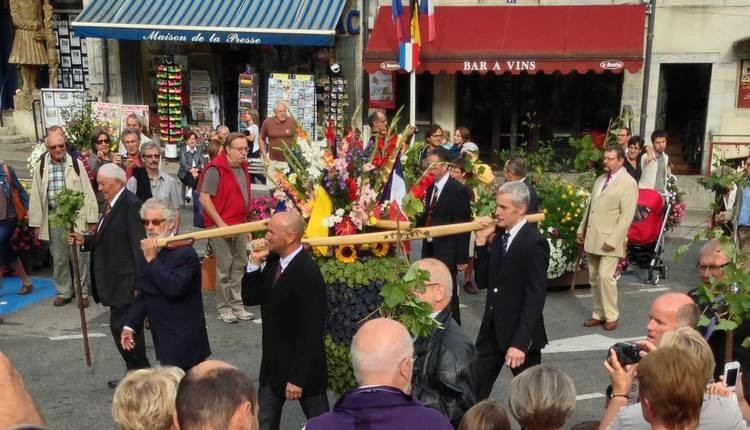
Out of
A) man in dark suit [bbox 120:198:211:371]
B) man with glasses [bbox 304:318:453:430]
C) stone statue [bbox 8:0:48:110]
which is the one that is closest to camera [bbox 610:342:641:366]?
man with glasses [bbox 304:318:453:430]

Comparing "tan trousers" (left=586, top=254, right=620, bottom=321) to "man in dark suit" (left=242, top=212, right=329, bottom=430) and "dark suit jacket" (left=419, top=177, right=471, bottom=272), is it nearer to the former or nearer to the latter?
"dark suit jacket" (left=419, top=177, right=471, bottom=272)

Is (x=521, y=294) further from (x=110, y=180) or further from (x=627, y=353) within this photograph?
(x=110, y=180)

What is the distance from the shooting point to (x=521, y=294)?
5.29 m

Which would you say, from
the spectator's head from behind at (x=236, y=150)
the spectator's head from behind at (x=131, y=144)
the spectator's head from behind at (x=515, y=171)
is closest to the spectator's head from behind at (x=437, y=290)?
the spectator's head from behind at (x=515, y=171)

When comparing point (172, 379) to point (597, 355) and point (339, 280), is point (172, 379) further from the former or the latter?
point (597, 355)

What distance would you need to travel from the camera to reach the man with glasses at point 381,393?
2.93m

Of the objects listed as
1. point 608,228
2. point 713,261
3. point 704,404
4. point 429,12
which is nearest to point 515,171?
point 608,228

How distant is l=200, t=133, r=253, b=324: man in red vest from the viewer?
7785mm

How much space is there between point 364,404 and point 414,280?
147 cm

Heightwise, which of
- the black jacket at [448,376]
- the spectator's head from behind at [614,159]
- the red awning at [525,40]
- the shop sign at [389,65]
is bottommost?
the black jacket at [448,376]

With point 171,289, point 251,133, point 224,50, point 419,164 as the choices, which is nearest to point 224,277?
point 419,164

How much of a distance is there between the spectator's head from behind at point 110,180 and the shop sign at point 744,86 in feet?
45.2

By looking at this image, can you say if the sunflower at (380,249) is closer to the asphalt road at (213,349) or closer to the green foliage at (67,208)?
the asphalt road at (213,349)

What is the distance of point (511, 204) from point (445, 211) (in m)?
2.33
